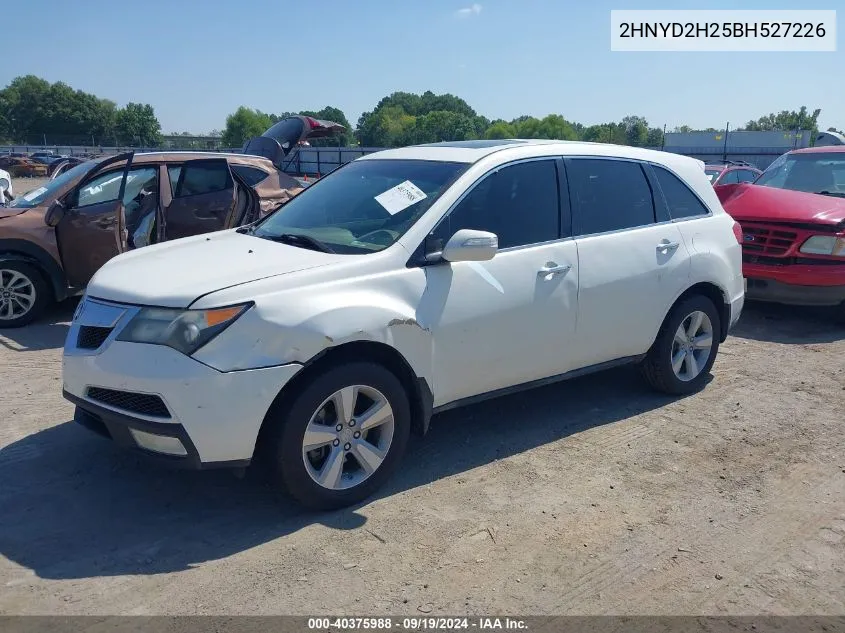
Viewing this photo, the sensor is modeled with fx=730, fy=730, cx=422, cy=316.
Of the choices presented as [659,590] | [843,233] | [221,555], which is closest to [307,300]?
[221,555]

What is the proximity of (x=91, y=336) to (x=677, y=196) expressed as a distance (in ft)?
13.5

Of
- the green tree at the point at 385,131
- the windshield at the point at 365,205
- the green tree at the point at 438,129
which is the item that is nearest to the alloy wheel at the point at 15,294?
the windshield at the point at 365,205

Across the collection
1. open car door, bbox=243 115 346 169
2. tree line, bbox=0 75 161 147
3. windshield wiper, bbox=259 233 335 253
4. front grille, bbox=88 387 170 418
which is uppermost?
tree line, bbox=0 75 161 147

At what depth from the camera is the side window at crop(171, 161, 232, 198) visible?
7977mm

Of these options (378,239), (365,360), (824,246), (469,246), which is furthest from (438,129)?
(365,360)

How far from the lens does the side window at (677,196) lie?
5.39m

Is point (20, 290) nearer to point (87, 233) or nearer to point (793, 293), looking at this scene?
point (87, 233)

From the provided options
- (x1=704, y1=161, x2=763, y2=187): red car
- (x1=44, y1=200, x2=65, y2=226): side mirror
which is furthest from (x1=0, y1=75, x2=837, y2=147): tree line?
(x1=44, y1=200, x2=65, y2=226): side mirror

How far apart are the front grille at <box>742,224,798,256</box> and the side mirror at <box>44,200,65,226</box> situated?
23.7 ft

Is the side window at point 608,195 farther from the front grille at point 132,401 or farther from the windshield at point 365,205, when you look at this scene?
the front grille at point 132,401

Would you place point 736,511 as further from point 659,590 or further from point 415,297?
point 415,297

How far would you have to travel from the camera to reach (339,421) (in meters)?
3.71

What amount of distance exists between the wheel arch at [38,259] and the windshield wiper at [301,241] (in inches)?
157

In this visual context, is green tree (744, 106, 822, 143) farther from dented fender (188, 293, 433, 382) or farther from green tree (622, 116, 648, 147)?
dented fender (188, 293, 433, 382)
